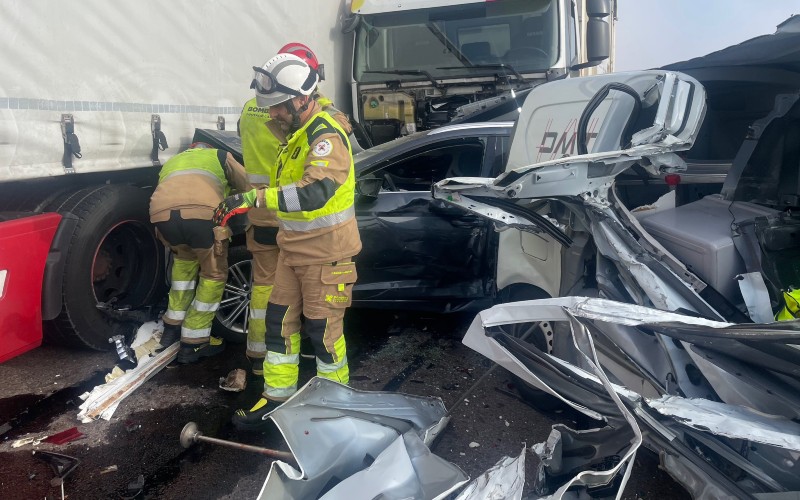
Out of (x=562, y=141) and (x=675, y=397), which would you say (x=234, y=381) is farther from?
(x=675, y=397)

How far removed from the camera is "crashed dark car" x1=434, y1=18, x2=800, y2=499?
5.29ft

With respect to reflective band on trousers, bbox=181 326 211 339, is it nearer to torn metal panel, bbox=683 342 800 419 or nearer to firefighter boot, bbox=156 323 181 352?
firefighter boot, bbox=156 323 181 352

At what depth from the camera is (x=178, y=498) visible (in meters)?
2.44

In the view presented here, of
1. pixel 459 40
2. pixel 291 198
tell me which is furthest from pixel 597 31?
pixel 291 198

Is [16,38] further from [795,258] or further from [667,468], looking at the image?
[795,258]

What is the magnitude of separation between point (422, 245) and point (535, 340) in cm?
104

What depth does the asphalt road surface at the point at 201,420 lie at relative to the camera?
251 cm

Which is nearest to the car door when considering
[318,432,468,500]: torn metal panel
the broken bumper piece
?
the broken bumper piece

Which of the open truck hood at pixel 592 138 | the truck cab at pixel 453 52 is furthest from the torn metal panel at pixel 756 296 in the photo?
the truck cab at pixel 453 52

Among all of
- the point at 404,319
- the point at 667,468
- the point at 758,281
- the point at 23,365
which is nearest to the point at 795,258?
the point at 758,281

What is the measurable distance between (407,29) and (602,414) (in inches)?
193

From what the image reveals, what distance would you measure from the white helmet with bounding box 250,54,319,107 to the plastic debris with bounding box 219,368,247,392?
1550 millimetres

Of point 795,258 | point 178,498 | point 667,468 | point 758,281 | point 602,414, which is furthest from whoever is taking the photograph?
point 178,498

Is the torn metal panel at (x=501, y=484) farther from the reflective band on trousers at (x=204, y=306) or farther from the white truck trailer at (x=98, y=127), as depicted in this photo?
the white truck trailer at (x=98, y=127)
